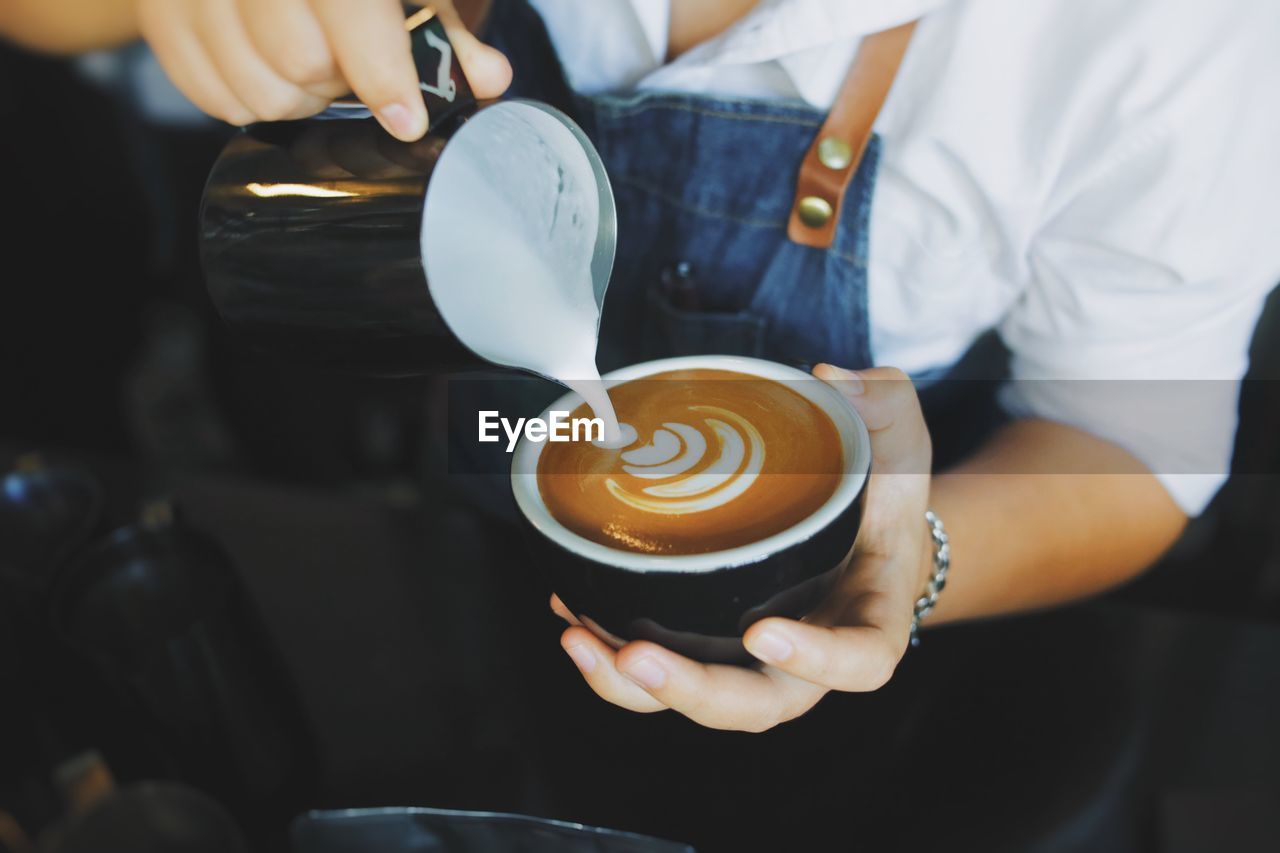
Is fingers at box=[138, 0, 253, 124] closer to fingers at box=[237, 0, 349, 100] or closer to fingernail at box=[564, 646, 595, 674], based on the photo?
fingers at box=[237, 0, 349, 100]

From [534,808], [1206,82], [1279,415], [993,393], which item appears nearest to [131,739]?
[534,808]

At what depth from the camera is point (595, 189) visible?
849 millimetres

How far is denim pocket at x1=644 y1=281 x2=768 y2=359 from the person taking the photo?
1.11 m

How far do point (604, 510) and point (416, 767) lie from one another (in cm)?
42

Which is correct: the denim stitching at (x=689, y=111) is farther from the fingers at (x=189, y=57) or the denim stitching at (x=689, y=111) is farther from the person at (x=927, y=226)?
the fingers at (x=189, y=57)

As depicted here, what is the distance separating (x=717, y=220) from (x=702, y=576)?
21.3 inches

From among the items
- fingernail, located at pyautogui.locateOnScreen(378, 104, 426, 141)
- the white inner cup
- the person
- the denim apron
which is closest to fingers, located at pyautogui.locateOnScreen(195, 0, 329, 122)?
the person

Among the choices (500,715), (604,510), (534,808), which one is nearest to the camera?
(604,510)

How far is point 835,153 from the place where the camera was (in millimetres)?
960

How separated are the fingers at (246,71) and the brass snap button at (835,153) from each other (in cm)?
49

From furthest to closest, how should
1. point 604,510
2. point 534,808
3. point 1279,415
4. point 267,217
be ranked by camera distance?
point 1279,415 < point 534,808 < point 604,510 < point 267,217

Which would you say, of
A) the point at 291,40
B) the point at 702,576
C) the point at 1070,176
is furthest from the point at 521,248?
the point at 1070,176

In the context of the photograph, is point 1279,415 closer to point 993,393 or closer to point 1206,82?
point 993,393

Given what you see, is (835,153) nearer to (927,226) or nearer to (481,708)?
(927,226)
